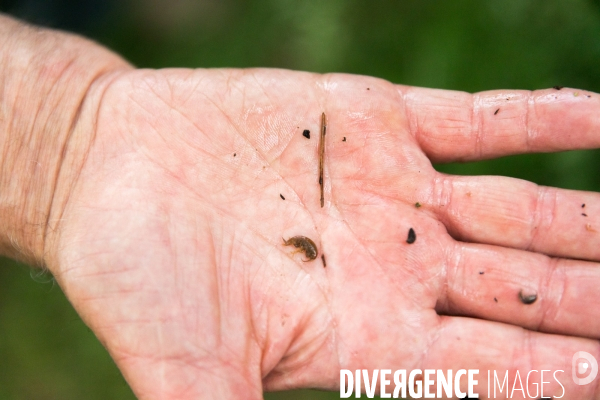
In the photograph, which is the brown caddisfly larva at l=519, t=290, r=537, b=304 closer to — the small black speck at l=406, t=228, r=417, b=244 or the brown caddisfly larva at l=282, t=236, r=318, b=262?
the small black speck at l=406, t=228, r=417, b=244

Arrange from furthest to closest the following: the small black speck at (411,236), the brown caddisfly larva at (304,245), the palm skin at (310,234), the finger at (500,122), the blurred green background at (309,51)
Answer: the blurred green background at (309,51)
the finger at (500,122)
the small black speck at (411,236)
the brown caddisfly larva at (304,245)
the palm skin at (310,234)

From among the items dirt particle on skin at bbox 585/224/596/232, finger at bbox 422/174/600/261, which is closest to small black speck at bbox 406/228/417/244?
finger at bbox 422/174/600/261

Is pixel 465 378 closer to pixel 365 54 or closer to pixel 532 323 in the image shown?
pixel 532 323

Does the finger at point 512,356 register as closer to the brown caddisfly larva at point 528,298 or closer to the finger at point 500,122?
the brown caddisfly larva at point 528,298

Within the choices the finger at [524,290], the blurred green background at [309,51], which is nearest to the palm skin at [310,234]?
the finger at [524,290]

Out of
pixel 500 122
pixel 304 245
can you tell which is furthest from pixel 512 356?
pixel 500 122

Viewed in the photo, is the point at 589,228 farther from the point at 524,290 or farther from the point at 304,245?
the point at 304,245
